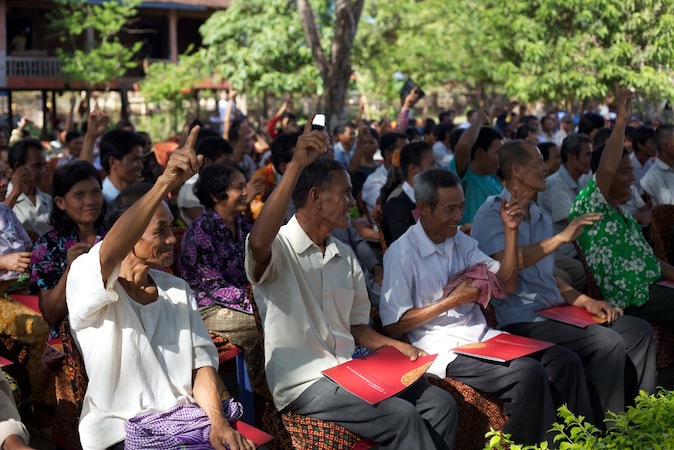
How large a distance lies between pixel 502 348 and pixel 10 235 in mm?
2818

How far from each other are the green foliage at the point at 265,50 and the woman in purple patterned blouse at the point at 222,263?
14.1 meters

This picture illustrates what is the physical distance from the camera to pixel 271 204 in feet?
10.1

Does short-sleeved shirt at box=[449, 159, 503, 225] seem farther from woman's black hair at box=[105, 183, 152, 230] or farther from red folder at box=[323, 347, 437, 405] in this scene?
woman's black hair at box=[105, 183, 152, 230]

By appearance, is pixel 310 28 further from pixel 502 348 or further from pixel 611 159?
pixel 502 348

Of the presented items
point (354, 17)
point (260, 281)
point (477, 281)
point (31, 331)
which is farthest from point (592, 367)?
point (354, 17)

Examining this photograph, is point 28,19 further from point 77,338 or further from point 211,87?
point 77,338

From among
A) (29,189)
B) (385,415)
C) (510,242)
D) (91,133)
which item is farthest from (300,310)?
(29,189)

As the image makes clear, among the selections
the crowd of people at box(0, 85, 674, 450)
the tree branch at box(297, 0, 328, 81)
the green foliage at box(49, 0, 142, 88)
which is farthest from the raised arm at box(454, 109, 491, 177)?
the green foliage at box(49, 0, 142, 88)

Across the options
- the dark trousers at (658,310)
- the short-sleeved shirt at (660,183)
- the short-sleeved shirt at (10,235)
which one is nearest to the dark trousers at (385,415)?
the dark trousers at (658,310)

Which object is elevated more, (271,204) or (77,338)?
(271,204)

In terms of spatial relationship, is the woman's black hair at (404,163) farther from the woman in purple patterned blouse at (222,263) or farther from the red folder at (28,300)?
the red folder at (28,300)

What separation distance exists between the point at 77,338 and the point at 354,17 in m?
9.82

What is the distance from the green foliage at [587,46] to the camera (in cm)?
1252

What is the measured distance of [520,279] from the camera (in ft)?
14.5
